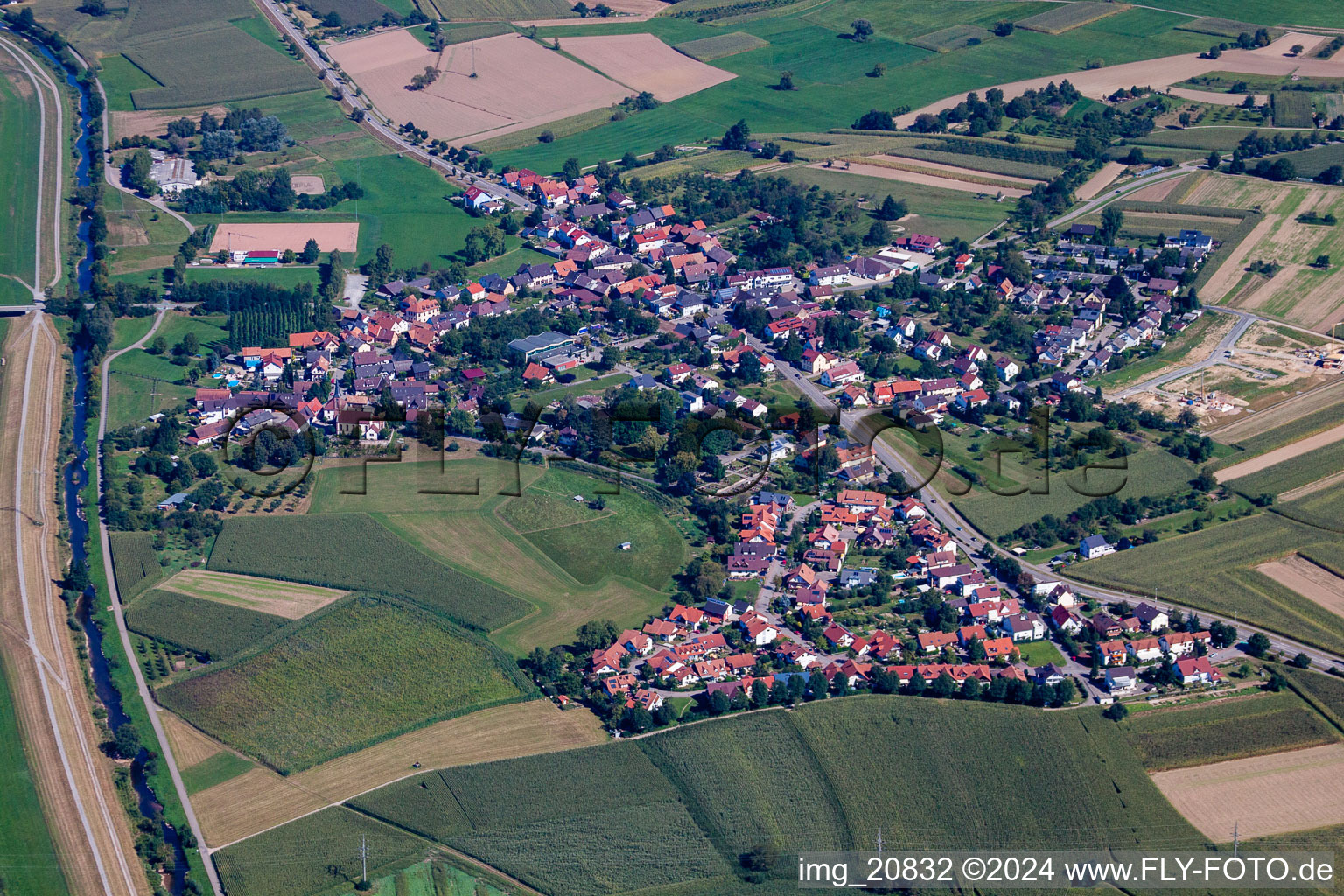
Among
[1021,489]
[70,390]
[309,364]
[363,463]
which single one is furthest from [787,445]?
[70,390]

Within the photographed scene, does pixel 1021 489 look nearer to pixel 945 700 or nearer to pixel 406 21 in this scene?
pixel 945 700

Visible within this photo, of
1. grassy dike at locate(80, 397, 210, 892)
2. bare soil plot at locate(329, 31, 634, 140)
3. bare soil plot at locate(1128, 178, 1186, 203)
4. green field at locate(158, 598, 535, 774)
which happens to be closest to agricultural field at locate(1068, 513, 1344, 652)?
green field at locate(158, 598, 535, 774)

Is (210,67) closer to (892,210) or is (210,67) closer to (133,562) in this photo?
(892,210)

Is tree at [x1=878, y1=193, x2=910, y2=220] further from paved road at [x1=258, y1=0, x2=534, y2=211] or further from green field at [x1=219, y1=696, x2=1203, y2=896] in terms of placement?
green field at [x1=219, y1=696, x2=1203, y2=896]

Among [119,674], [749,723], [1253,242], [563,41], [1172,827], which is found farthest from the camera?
[563,41]

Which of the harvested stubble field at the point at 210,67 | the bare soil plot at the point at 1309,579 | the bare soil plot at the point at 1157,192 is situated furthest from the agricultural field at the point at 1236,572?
the harvested stubble field at the point at 210,67

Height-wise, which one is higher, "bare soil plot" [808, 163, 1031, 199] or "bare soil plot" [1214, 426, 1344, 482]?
"bare soil plot" [808, 163, 1031, 199]
